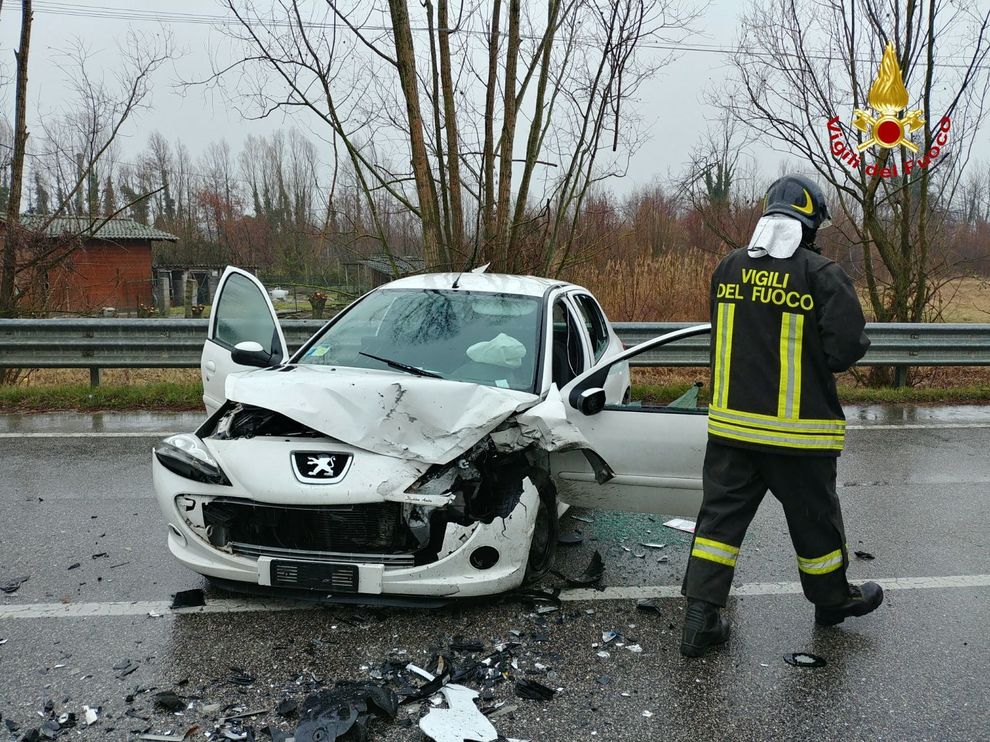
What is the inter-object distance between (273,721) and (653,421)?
215cm

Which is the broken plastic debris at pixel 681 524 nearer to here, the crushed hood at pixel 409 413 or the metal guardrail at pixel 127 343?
the crushed hood at pixel 409 413

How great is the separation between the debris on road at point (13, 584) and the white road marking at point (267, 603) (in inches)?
7.3

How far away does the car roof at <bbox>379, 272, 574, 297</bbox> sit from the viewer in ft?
16.4

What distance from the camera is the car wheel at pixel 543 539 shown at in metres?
3.81

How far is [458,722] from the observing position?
276 cm

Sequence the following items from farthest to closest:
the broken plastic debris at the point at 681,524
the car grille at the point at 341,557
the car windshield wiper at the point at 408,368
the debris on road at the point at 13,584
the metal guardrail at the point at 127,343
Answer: the metal guardrail at the point at 127,343 → the broken plastic debris at the point at 681,524 → the car windshield wiper at the point at 408,368 → the debris on road at the point at 13,584 → the car grille at the point at 341,557

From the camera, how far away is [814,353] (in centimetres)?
320

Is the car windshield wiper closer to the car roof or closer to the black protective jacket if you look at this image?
the car roof

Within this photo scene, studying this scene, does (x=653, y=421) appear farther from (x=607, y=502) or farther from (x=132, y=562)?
(x=132, y=562)

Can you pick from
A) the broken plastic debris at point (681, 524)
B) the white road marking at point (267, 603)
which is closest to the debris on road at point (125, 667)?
the white road marking at point (267, 603)

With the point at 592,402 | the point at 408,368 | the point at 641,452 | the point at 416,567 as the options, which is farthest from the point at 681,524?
the point at 416,567

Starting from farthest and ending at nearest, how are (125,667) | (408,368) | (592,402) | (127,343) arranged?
(127,343)
(408,368)
(592,402)
(125,667)

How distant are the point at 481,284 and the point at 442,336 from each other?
64cm

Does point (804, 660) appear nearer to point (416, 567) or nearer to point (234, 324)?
point (416, 567)
